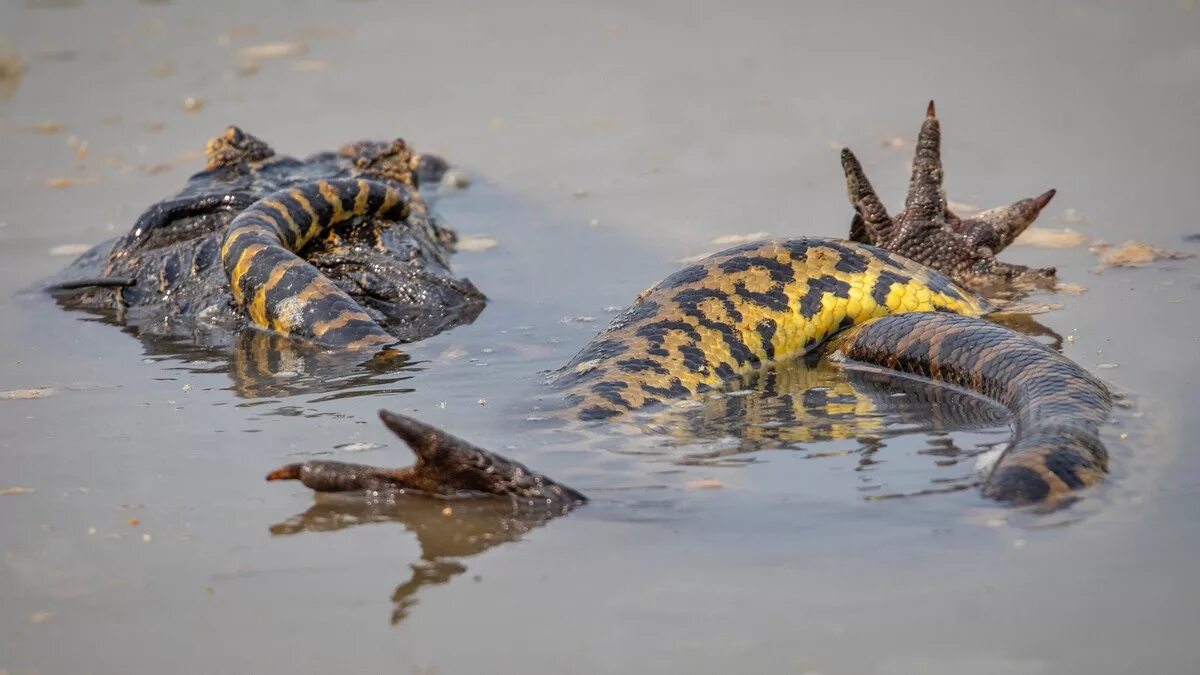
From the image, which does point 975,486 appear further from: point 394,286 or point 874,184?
point 874,184

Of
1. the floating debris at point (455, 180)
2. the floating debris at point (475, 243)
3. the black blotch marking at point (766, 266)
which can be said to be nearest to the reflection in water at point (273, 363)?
the black blotch marking at point (766, 266)

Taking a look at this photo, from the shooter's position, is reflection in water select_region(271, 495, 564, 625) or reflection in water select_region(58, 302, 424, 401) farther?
reflection in water select_region(58, 302, 424, 401)

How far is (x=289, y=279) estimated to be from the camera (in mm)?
8469

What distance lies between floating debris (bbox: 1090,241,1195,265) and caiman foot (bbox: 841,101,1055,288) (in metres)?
0.49

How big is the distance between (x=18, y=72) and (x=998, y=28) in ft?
29.7

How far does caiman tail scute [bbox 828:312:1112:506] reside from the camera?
534cm

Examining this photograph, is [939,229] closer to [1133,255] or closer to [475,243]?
[1133,255]

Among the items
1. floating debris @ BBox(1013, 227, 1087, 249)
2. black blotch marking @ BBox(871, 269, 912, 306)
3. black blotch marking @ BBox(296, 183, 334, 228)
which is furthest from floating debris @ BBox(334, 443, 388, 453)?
floating debris @ BBox(1013, 227, 1087, 249)

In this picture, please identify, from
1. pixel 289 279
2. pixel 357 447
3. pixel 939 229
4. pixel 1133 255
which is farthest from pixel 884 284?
pixel 289 279

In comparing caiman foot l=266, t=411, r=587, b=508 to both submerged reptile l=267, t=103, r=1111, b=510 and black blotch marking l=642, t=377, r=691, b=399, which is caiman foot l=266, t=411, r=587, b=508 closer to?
submerged reptile l=267, t=103, r=1111, b=510

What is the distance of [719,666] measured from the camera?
4480 mm

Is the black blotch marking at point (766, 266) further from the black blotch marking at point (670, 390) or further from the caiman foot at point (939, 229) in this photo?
the caiman foot at point (939, 229)

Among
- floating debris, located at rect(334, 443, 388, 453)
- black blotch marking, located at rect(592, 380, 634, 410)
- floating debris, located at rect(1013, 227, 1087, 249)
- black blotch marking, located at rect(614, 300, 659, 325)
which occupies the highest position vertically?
floating debris, located at rect(1013, 227, 1087, 249)

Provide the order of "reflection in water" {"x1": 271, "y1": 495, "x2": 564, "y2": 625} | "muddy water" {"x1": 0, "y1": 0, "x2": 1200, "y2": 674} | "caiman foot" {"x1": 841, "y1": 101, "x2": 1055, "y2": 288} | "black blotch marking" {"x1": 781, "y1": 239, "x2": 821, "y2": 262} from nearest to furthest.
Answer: "muddy water" {"x1": 0, "y1": 0, "x2": 1200, "y2": 674}, "reflection in water" {"x1": 271, "y1": 495, "x2": 564, "y2": 625}, "black blotch marking" {"x1": 781, "y1": 239, "x2": 821, "y2": 262}, "caiman foot" {"x1": 841, "y1": 101, "x2": 1055, "y2": 288}
